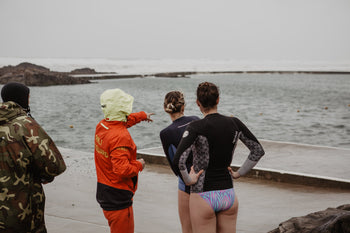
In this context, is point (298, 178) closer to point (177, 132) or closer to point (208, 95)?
point (177, 132)

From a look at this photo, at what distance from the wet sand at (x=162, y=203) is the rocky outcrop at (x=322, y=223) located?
0.83 meters

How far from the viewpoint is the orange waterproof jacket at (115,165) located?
336cm

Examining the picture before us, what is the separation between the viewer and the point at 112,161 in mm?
3352

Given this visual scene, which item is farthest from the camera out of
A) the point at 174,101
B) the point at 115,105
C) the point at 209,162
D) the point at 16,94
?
the point at 174,101

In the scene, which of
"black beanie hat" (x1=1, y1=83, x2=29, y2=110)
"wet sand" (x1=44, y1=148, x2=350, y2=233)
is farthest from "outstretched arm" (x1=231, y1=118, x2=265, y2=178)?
"wet sand" (x1=44, y1=148, x2=350, y2=233)

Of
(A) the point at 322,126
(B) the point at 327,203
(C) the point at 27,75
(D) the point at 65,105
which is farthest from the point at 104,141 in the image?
(C) the point at 27,75

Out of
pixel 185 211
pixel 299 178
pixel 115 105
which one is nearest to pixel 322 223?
pixel 185 211

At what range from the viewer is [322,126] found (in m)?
26.6

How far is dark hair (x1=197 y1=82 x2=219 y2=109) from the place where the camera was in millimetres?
3145

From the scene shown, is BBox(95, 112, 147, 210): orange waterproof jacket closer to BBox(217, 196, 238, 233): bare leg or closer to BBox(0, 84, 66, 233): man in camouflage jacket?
BBox(0, 84, 66, 233): man in camouflage jacket

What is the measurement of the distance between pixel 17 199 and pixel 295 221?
301 cm

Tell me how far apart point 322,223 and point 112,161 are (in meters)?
2.28

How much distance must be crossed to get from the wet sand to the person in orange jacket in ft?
6.12

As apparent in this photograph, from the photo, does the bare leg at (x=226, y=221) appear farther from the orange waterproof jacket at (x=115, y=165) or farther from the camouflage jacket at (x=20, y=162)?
the camouflage jacket at (x=20, y=162)
